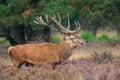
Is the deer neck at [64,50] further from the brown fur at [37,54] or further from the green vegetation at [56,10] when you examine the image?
the green vegetation at [56,10]

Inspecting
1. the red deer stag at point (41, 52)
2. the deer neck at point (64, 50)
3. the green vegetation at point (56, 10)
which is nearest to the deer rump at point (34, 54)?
the red deer stag at point (41, 52)

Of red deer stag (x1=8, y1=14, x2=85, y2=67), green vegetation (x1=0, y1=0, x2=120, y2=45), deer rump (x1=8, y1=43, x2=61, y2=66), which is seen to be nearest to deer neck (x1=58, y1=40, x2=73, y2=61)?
red deer stag (x1=8, y1=14, x2=85, y2=67)

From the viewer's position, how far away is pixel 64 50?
569 inches

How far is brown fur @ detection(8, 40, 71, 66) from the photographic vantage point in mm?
13891

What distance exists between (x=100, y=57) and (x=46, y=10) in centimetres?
610

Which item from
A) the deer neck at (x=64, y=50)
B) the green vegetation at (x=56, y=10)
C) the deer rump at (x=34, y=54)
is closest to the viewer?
the deer rump at (x=34, y=54)

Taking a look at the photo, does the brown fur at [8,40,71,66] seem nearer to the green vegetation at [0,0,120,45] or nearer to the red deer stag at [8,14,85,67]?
the red deer stag at [8,14,85,67]

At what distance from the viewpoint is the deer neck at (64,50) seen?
1441cm

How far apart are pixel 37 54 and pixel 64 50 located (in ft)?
2.64

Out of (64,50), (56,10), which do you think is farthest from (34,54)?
(56,10)

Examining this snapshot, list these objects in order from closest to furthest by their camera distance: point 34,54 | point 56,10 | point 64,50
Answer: point 34,54 < point 64,50 < point 56,10

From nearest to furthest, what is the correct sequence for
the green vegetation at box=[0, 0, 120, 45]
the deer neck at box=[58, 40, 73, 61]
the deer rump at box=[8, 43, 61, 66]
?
the deer rump at box=[8, 43, 61, 66] < the deer neck at box=[58, 40, 73, 61] < the green vegetation at box=[0, 0, 120, 45]

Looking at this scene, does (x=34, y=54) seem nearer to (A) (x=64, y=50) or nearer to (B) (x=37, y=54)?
(B) (x=37, y=54)

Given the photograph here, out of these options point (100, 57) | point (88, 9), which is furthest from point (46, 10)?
point (100, 57)
